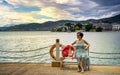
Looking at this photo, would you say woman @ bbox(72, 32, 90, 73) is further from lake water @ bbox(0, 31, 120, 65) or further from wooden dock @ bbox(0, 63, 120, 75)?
lake water @ bbox(0, 31, 120, 65)

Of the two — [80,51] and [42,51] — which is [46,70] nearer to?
[80,51]

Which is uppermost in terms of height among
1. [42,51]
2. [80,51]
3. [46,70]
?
[80,51]

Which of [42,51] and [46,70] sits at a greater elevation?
[46,70]

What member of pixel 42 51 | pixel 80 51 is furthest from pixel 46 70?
pixel 42 51

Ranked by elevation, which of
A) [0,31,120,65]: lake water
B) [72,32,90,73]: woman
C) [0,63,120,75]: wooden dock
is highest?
[72,32,90,73]: woman

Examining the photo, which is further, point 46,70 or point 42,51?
point 42,51

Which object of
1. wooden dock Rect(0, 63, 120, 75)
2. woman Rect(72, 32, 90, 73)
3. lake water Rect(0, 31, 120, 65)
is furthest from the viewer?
lake water Rect(0, 31, 120, 65)

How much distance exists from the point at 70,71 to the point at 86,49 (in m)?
0.97

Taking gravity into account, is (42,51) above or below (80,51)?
below

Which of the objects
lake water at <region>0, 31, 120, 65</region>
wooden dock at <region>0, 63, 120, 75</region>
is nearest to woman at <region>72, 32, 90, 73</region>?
wooden dock at <region>0, 63, 120, 75</region>

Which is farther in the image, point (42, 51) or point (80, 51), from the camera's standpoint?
point (42, 51)

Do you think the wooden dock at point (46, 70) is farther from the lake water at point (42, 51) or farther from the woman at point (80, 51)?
the lake water at point (42, 51)

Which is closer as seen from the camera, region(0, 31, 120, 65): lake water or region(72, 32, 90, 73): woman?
region(72, 32, 90, 73): woman

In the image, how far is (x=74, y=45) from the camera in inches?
397
